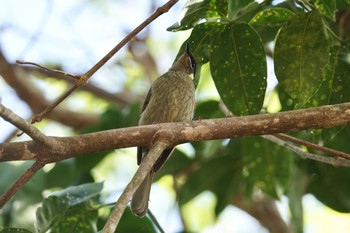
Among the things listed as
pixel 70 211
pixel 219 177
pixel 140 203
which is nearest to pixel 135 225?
pixel 140 203

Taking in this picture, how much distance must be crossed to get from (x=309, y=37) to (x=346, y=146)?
2.88 feet

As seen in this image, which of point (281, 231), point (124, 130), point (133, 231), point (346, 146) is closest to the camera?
point (124, 130)

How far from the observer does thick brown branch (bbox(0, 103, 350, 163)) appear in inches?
80.9

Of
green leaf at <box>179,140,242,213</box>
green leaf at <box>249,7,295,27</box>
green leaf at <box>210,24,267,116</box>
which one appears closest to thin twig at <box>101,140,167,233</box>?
green leaf at <box>210,24,267,116</box>

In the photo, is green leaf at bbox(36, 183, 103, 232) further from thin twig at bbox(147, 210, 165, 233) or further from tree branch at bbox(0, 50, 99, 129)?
tree branch at bbox(0, 50, 99, 129)

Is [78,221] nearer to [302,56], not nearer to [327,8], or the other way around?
[302,56]

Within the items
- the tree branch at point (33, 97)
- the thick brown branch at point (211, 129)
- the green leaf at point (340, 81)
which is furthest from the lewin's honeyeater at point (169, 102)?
the tree branch at point (33, 97)

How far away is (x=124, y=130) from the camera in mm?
2100

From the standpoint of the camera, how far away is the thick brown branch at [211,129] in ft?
6.74

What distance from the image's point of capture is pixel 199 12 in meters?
2.43

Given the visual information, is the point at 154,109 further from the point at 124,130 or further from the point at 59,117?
the point at 59,117

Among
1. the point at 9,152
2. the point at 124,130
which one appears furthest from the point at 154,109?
the point at 9,152

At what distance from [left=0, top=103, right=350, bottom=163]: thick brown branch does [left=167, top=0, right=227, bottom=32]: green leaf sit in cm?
43

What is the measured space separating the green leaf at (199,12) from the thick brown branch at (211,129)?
0.43 meters
